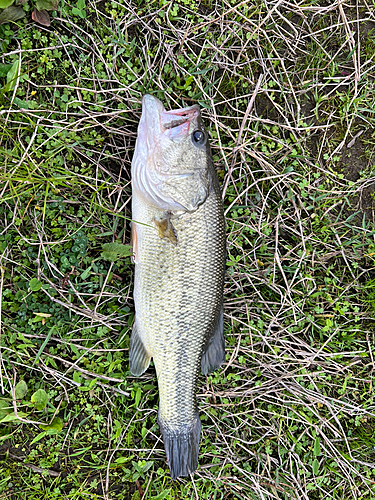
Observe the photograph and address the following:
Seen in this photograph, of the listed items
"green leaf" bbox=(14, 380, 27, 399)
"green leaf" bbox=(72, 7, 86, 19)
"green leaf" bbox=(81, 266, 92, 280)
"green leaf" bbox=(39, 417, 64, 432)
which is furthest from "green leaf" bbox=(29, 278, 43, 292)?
"green leaf" bbox=(72, 7, 86, 19)

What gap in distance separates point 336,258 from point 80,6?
9.05 ft

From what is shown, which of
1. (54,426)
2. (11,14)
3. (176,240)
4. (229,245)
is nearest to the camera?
(176,240)

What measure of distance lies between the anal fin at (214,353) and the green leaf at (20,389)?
125cm

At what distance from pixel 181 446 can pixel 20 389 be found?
1191 millimetres

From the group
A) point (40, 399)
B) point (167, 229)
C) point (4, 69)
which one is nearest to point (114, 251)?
point (167, 229)

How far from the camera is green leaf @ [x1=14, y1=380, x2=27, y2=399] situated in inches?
93.4

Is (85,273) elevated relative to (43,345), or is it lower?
elevated

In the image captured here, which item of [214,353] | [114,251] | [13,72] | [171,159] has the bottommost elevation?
[214,353]

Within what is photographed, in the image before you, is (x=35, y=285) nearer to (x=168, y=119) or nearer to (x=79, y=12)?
(x=168, y=119)

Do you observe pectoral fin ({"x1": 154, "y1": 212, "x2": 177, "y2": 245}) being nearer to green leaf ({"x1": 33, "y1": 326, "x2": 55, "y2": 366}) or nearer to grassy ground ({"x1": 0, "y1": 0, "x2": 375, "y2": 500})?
grassy ground ({"x1": 0, "y1": 0, "x2": 375, "y2": 500})

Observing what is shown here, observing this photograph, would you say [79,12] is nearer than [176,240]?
No

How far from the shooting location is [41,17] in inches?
91.2

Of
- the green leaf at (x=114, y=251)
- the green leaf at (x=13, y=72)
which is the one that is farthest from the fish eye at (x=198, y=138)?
the green leaf at (x=13, y=72)

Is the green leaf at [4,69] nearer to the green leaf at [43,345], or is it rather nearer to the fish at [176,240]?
the fish at [176,240]
